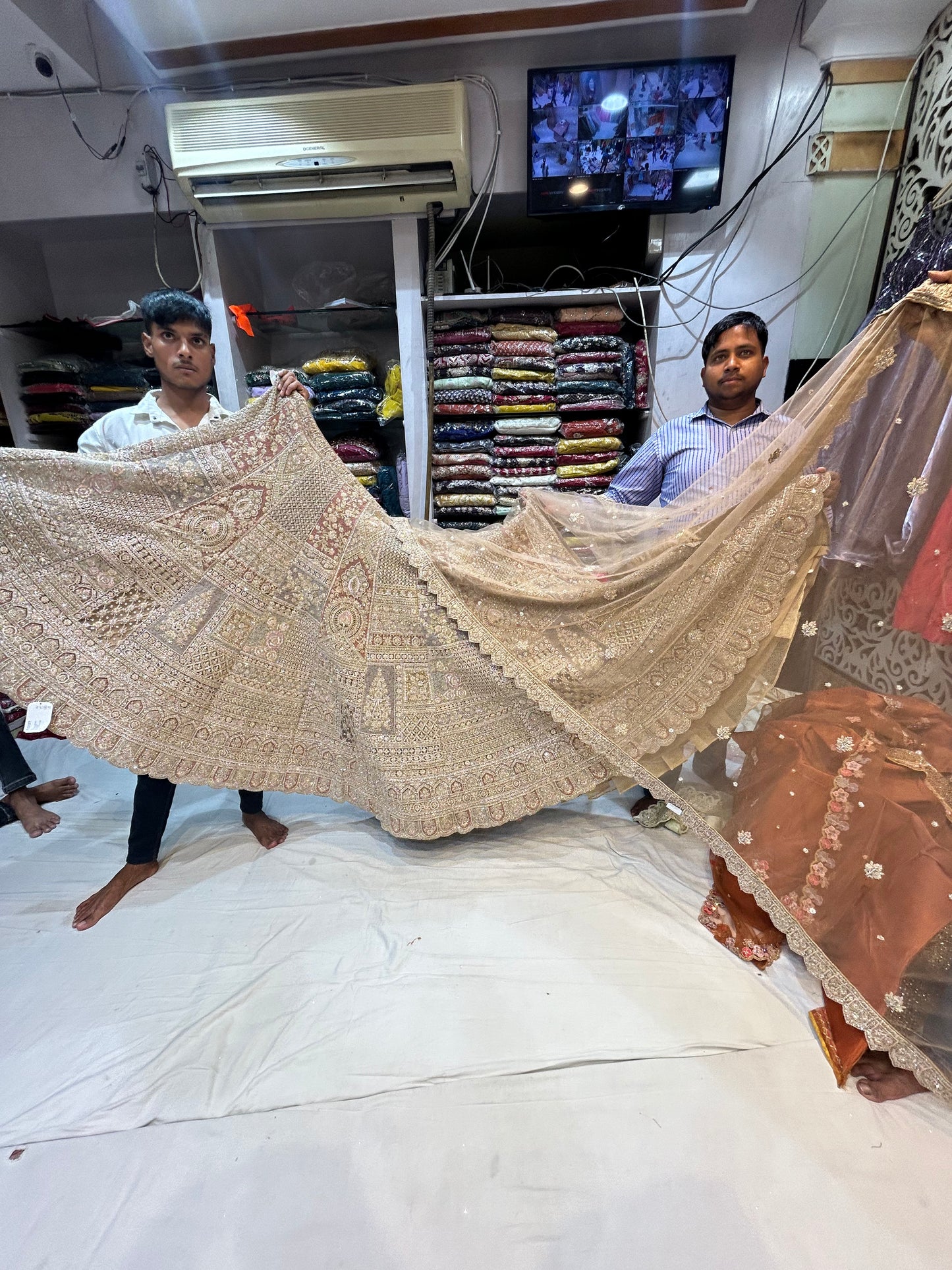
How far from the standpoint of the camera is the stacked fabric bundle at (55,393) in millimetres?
2408

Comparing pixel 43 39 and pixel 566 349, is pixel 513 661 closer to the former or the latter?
pixel 566 349

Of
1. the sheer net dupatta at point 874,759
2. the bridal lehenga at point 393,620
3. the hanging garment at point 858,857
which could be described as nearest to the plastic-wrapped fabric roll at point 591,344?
the bridal lehenga at point 393,620

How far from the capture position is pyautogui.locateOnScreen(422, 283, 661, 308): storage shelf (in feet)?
7.10

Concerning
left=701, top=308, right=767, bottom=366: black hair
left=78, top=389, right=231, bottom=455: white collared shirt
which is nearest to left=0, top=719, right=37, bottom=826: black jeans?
left=78, top=389, right=231, bottom=455: white collared shirt

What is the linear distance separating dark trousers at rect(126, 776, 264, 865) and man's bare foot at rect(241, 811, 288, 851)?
0.23 meters

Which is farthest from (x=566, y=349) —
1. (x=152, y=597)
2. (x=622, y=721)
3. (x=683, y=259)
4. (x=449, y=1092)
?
(x=449, y=1092)

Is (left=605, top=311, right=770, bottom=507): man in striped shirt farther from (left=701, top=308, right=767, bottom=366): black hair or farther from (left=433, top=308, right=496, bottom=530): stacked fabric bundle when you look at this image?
(left=433, top=308, right=496, bottom=530): stacked fabric bundle

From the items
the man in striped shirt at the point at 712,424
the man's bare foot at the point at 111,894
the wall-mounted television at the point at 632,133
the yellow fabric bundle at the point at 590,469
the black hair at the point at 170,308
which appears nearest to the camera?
the man's bare foot at the point at 111,894

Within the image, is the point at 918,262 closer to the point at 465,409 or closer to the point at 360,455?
the point at 465,409

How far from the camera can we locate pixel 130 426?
1591mm

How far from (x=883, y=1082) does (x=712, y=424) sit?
63.5 inches

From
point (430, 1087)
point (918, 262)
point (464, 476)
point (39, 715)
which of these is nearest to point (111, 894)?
point (39, 715)

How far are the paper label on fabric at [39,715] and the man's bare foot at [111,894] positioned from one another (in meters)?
0.45

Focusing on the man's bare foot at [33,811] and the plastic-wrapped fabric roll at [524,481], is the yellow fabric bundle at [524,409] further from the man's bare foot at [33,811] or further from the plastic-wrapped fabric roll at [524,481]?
the man's bare foot at [33,811]
